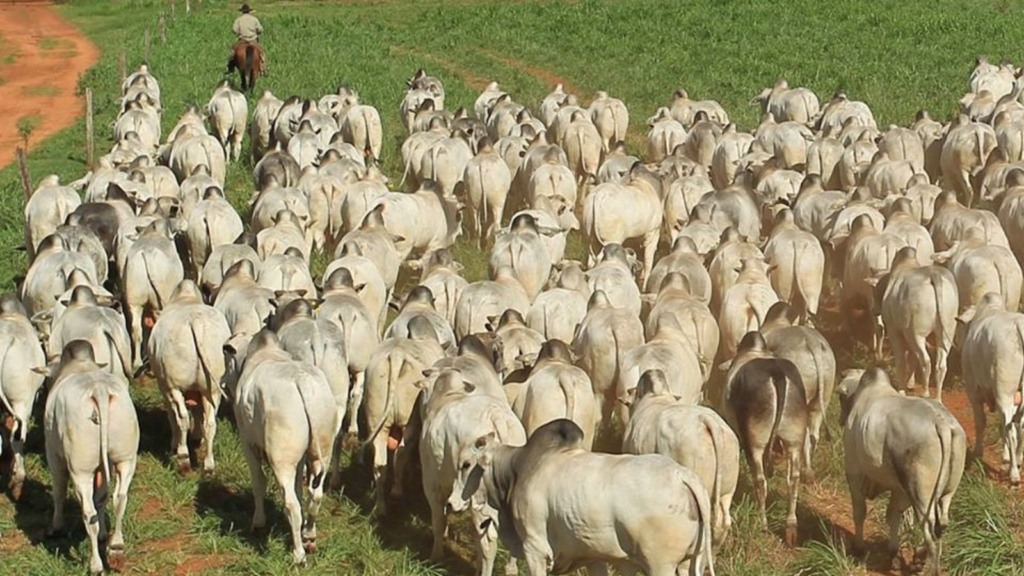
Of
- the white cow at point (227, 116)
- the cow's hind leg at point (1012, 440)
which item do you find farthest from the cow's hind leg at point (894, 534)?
the white cow at point (227, 116)

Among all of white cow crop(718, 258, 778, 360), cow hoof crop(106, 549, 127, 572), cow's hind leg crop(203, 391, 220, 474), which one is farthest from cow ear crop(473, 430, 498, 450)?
white cow crop(718, 258, 778, 360)

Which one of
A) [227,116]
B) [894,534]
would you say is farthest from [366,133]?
[894,534]

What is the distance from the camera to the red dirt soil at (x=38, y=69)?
28.4m

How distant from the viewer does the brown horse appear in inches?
1088

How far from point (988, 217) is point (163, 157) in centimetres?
1143

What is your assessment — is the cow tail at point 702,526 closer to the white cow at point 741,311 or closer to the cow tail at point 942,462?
the cow tail at point 942,462

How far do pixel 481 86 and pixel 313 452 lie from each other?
22.0 m

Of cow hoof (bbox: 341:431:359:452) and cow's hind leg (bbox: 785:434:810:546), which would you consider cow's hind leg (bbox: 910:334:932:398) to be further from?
cow hoof (bbox: 341:431:359:452)

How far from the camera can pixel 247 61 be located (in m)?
27.7

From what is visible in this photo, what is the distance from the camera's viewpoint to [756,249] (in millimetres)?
13398

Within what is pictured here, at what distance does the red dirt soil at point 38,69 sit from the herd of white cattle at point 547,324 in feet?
31.8

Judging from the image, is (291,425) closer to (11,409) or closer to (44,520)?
(44,520)

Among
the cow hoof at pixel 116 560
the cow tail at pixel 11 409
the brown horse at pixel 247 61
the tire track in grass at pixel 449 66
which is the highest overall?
the cow tail at pixel 11 409

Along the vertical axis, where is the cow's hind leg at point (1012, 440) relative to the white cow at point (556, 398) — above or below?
below
